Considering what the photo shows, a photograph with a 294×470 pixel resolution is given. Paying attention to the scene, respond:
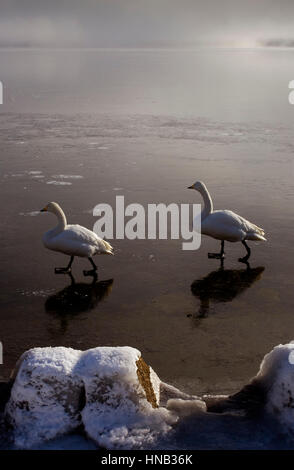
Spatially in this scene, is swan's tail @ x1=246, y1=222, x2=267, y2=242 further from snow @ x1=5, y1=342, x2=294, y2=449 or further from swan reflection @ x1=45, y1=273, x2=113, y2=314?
snow @ x1=5, y1=342, x2=294, y2=449

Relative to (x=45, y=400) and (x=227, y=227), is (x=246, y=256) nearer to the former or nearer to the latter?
(x=227, y=227)

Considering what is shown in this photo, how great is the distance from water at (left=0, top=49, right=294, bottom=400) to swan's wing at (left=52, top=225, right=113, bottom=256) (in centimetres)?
39

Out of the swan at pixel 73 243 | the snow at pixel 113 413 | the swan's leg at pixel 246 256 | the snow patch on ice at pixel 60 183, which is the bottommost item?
the snow at pixel 113 413

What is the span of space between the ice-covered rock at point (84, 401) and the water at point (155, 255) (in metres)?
1.23

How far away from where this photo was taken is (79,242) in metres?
9.01

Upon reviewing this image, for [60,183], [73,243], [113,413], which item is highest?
[60,183]

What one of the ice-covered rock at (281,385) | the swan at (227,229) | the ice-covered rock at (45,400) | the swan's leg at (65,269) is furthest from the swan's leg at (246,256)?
the ice-covered rock at (45,400)

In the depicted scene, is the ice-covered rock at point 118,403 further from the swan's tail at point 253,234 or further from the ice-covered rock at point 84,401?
the swan's tail at point 253,234

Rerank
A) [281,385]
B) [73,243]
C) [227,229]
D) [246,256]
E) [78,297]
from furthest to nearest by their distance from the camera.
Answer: [246,256] → [227,229] → [73,243] → [78,297] → [281,385]

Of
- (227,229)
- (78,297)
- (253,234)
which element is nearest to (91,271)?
(78,297)

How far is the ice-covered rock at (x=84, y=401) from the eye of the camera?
190 inches

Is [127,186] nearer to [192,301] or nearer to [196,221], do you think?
[196,221]

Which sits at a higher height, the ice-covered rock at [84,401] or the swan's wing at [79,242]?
the swan's wing at [79,242]

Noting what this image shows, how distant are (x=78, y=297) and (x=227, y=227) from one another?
2780 millimetres
